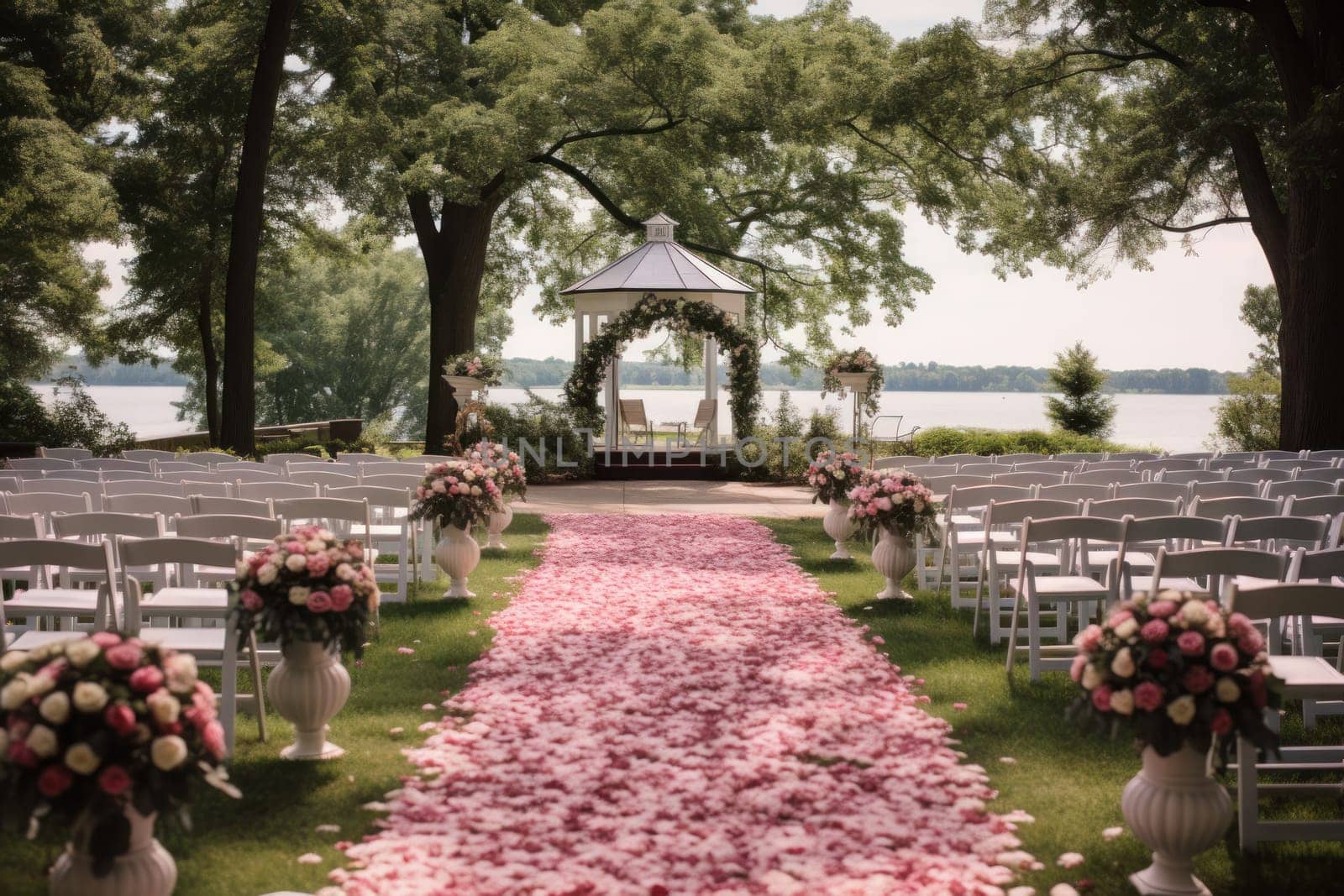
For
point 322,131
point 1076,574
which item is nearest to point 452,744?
point 1076,574

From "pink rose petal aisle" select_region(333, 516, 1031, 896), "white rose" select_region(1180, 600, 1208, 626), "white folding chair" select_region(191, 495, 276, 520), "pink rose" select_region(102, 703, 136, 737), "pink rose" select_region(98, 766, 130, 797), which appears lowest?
"pink rose petal aisle" select_region(333, 516, 1031, 896)

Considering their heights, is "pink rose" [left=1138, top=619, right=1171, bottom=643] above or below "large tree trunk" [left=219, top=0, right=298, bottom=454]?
below

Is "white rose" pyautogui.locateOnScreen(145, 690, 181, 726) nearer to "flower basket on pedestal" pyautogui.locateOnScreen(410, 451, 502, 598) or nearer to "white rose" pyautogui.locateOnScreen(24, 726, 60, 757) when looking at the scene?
"white rose" pyautogui.locateOnScreen(24, 726, 60, 757)

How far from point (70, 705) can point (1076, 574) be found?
266 inches

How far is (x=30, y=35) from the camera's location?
21000 millimetres

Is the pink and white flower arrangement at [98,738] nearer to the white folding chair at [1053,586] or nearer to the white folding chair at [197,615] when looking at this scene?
the white folding chair at [197,615]

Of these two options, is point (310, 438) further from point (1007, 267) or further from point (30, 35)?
point (1007, 267)

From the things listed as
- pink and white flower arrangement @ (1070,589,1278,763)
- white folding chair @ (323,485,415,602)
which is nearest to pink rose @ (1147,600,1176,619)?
pink and white flower arrangement @ (1070,589,1278,763)

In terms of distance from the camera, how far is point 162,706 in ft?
9.85

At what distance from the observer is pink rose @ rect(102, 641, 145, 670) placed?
3041 mm

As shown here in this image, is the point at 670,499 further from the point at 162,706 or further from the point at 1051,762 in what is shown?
the point at 162,706

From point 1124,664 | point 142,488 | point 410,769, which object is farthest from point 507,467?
point 1124,664

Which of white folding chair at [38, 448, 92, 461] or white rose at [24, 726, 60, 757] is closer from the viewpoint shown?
white rose at [24, 726, 60, 757]

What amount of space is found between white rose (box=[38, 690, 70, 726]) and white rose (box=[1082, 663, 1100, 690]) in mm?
2989
